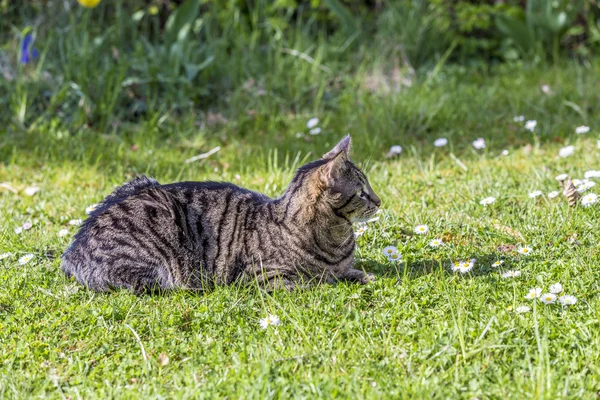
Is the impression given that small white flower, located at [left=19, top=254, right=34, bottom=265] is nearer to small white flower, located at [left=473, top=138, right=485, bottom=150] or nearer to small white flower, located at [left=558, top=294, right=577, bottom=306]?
small white flower, located at [left=558, top=294, right=577, bottom=306]

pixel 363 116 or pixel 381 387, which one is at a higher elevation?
pixel 381 387

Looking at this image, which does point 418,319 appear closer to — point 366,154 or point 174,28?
point 366,154

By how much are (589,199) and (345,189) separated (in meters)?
1.48

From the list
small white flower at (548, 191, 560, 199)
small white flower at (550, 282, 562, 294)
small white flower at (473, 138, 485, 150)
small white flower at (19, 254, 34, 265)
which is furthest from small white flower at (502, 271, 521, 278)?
small white flower at (19, 254, 34, 265)

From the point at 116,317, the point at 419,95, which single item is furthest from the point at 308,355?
the point at 419,95

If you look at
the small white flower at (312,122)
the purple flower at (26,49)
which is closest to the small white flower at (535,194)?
the small white flower at (312,122)

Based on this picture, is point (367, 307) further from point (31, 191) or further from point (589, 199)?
point (31, 191)

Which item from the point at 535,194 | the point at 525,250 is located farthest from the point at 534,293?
the point at 535,194

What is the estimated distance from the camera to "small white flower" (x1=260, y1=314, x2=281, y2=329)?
10.3 ft

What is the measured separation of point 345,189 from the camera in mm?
3523

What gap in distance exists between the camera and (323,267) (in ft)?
11.8

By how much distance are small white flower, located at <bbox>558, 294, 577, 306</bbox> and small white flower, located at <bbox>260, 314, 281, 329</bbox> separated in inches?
47.9

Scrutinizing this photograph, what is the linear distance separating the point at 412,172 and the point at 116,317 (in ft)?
8.46

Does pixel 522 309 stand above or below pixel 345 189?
below
